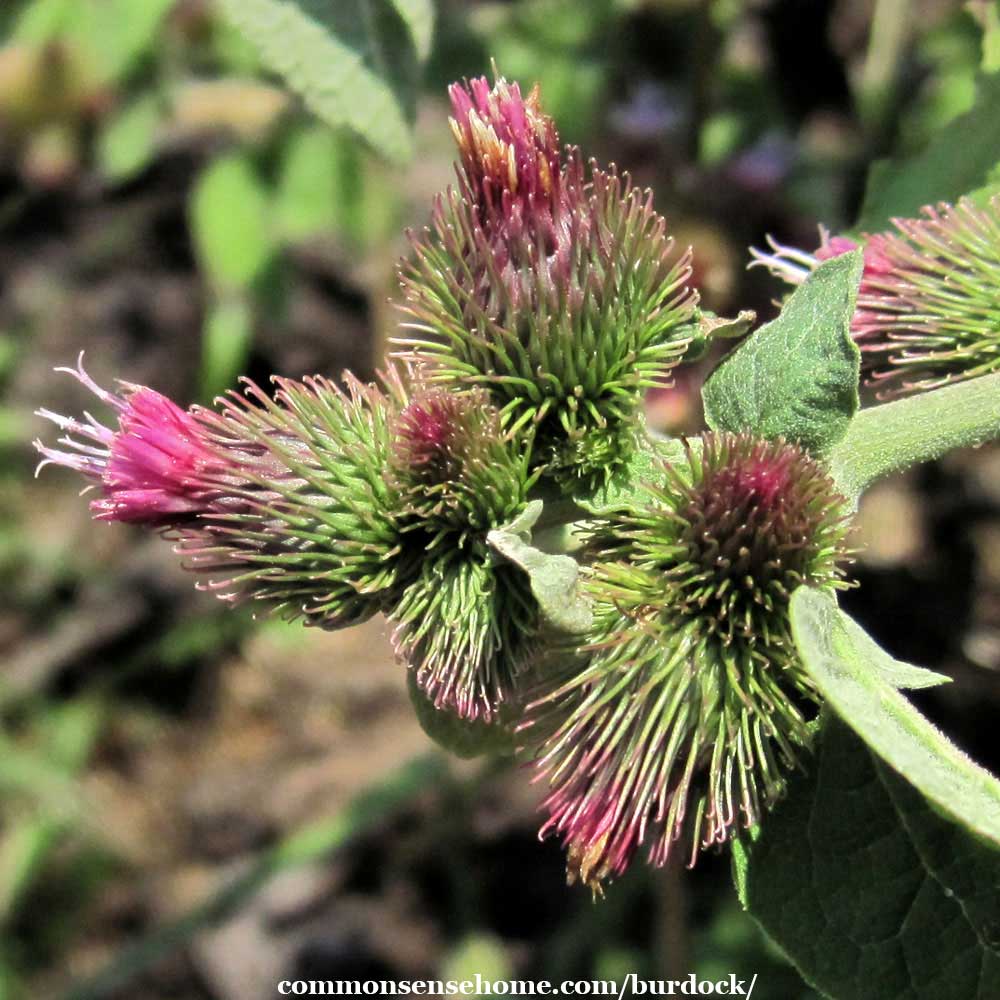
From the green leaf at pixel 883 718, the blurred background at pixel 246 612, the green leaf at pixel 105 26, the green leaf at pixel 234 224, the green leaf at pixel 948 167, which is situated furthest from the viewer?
the green leaf at pixel 234 224

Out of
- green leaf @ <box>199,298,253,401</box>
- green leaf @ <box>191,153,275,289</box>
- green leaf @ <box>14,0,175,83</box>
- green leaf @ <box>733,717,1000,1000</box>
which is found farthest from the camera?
green leaf @ <box>199,298,253,401</box>

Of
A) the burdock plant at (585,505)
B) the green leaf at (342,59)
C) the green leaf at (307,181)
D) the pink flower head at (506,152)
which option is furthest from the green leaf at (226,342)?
the pink flower head at (506,152)

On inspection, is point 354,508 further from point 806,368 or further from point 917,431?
point 917,431

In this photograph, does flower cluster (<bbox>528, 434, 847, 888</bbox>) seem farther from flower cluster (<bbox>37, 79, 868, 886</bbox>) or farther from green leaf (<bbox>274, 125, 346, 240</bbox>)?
green leaf (<bbox>274, 125, 346, 240</bbox>)

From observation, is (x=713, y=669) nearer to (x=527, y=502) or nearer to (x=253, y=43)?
(x=527, y=502)

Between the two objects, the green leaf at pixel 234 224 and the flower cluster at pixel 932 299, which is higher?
the green leaf at pixel 234 224

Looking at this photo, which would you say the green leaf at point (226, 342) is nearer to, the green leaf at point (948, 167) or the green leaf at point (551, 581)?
the green leaf at point (948, 167)

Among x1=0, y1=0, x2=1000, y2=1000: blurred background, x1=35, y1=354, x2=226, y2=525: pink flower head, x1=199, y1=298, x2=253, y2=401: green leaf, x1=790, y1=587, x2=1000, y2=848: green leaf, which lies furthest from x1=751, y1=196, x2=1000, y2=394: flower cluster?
x1=199, y1=298, x2=253, y2=401: green leaf
